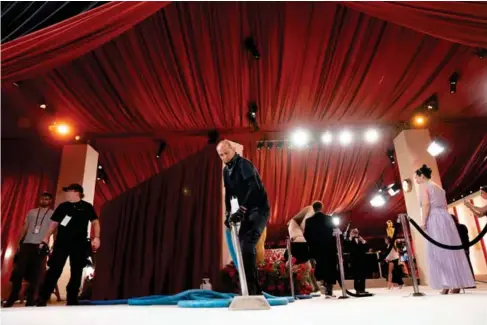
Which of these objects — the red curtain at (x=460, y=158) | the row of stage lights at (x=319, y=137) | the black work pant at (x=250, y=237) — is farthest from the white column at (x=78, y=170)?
the red curtain at (x=460, y=158)

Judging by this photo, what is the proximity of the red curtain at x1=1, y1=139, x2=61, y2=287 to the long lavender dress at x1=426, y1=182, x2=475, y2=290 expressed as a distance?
20.2ft

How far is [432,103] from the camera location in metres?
5.68

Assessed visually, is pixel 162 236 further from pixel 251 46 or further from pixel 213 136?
pixel 251 46

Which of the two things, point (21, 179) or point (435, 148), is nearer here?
point (435, 148)

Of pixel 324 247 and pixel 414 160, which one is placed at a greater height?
pixel 414 160

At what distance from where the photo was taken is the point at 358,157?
25.7 ft

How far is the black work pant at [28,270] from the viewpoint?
3936 mm

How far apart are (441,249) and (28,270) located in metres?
4.59

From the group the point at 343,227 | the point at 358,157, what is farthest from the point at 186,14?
the point at 343,227

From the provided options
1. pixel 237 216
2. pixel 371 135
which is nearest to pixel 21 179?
pixel 237 216

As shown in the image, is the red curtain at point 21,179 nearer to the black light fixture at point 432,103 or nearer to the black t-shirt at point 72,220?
the black t-shirt at point 72,220

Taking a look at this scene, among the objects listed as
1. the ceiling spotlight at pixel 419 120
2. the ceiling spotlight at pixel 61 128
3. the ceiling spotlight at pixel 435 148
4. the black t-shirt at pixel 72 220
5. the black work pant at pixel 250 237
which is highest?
the ceiling spotlight at pixel 419 120

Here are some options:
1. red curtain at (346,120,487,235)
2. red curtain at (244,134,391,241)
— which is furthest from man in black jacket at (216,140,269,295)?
red curtain at (346,120,487,235)

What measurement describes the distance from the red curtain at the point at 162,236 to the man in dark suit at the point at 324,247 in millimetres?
1382
